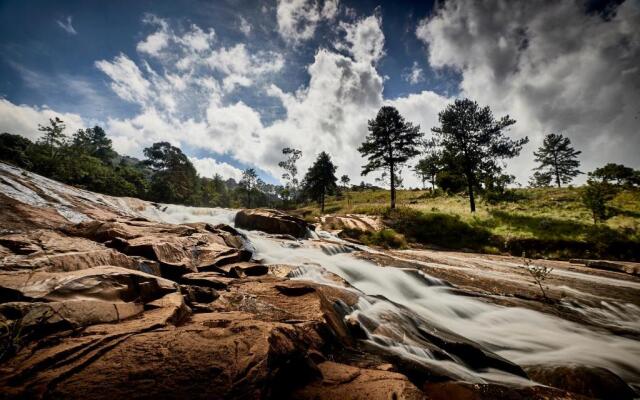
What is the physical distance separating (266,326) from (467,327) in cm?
565

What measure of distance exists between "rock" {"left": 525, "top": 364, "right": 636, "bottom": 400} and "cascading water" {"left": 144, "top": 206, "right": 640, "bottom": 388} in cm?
55

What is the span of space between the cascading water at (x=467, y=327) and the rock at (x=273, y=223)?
8.56 meters

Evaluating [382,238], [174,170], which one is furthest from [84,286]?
[174,170]

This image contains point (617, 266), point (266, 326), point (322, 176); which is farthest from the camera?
point (322, 176)

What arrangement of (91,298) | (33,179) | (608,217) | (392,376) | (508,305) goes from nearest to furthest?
(392,376)
(91,298)
(508,305)
(33,179)
(608,217)

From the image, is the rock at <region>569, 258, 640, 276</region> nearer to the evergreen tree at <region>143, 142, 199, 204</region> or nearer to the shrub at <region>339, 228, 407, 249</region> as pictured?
the shrub at <region>339, 228, 407, 249</region>

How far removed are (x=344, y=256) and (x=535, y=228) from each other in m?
14.8

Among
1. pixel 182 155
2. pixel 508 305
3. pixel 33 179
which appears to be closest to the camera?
pixel 508 305

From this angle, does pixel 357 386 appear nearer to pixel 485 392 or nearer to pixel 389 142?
pixel 485 392

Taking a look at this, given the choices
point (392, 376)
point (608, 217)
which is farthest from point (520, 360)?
point (608, 217)

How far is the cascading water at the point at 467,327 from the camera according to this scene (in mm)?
4586

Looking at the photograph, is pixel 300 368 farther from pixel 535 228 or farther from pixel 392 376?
pixel 535 228

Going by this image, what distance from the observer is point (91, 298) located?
134 inches

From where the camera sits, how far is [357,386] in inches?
105
